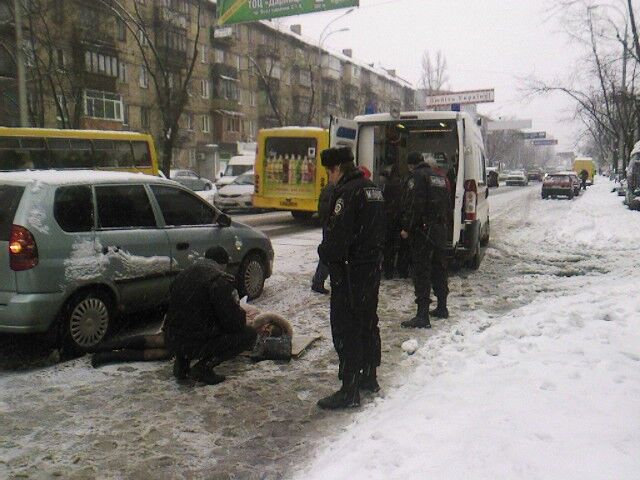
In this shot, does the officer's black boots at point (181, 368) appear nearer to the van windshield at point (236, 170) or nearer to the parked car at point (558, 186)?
the van windshield at point (236, 170)

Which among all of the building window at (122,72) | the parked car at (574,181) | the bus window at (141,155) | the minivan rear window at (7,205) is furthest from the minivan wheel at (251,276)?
the building window at (122,72)

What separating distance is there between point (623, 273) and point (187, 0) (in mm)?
41589

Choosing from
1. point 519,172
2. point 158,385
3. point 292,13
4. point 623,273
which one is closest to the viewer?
point 158,385

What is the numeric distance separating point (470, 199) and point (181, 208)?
4.26 metres

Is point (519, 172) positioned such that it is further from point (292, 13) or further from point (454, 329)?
point (454, 329)

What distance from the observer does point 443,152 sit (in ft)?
34.8

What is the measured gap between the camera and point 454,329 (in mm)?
5863

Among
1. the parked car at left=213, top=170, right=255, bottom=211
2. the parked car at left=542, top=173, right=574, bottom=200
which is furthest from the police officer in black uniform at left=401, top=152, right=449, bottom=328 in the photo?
the parked car at left=542, top=173, right=574, bottom=200

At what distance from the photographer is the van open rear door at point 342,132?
8.62 m

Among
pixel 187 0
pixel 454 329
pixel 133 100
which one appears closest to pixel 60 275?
pixel 454 329

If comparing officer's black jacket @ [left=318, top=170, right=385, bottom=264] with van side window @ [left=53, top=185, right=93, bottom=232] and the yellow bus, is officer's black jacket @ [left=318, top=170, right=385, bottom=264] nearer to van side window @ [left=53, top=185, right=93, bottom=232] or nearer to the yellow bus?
van side window @ [left=53, top=185, right=93, bottom=232]

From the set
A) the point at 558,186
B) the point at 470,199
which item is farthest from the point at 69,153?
the point at 558,186

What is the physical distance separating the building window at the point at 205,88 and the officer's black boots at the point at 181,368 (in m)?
44.8

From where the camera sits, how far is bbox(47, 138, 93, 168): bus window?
15.9 meters
